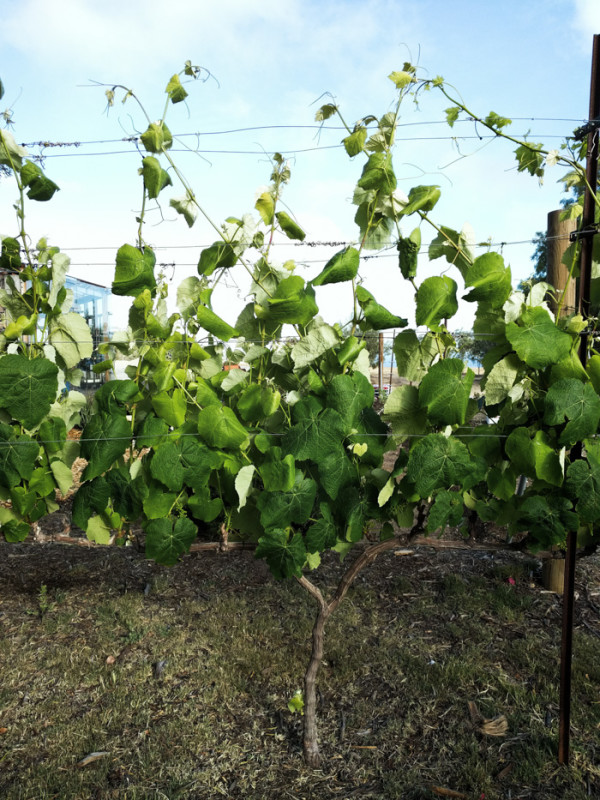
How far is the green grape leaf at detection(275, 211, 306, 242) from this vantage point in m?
1.63

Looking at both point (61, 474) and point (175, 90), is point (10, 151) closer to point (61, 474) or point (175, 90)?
point (175, 90)

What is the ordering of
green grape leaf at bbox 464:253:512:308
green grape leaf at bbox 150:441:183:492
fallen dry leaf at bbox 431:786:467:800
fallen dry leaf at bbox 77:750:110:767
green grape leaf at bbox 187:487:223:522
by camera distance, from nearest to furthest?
green grape leaf at bbox 464:253:512:308 → green grape leaf at bbox 150:441:183:492 → green grape leaf at bbox 187:487:223:522 → fallen dry leaf at bbox 431:786:467:800 → fallen dry leaf at bbox 77:750:110:767

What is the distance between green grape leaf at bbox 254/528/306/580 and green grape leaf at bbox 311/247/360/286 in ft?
2.18

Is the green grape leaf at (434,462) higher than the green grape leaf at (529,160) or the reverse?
the reverse

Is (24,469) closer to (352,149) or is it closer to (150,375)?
(150,375)

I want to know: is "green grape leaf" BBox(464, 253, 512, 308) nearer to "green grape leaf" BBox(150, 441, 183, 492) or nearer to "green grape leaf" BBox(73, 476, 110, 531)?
"green grape leaf" BBox(150, 441, 183, 492)

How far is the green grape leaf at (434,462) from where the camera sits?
5.01 ft

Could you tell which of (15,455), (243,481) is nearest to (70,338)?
(15,455)

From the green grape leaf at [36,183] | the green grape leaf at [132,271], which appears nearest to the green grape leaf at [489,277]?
the green grape leaf at [132,271]

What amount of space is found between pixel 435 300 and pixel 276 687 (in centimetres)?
164

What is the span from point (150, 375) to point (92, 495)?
0.38 meters

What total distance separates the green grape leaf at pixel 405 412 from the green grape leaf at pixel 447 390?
7 centimetres

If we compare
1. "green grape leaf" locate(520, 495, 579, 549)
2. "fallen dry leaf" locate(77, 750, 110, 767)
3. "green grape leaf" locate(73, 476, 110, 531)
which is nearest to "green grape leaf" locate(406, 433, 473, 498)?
"green grape leaf" locate(520, 495, 579, 549)

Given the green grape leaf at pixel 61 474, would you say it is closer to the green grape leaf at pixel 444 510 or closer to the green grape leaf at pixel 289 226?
the green grape leaf at pixel 289 226
